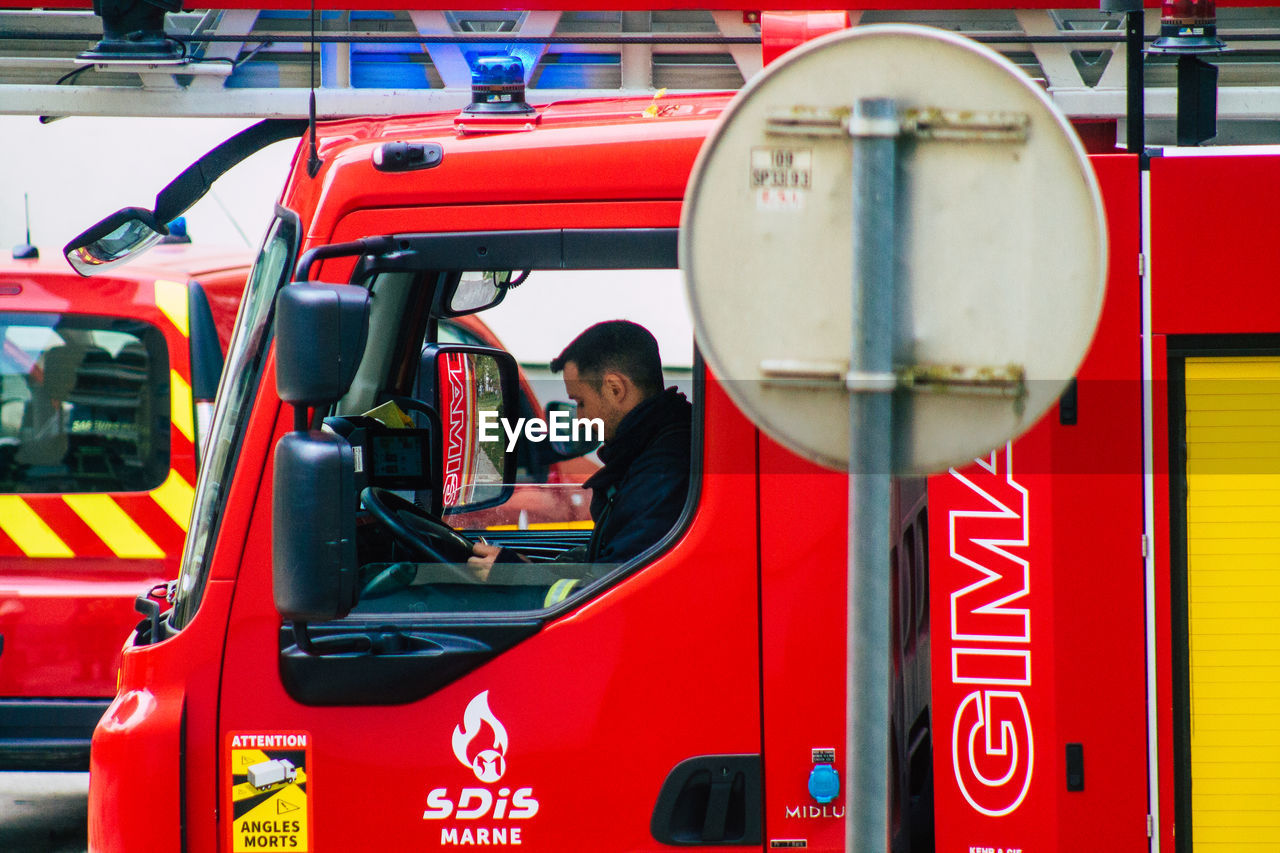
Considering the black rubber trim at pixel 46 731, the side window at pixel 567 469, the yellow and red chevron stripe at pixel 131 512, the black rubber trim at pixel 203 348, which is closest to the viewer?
the side window at pixel 567 469

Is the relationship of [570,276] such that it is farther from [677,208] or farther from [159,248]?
[159,248]

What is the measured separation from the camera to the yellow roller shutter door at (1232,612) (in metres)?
2.42

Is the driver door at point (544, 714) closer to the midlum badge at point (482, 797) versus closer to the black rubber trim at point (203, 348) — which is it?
the midlum badge at point (482, 797)

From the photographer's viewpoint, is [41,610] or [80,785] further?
[80,785]

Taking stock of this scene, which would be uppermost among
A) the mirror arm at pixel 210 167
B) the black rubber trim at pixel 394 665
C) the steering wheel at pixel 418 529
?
the mirror arm at pixel 210 167

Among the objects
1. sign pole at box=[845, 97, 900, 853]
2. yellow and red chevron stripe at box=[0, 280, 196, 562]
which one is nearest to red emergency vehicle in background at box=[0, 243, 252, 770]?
yellow and red chevron stripe at box=[0, 280, 196, 562]

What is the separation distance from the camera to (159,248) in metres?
6.46

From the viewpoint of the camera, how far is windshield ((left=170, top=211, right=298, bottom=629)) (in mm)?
2682

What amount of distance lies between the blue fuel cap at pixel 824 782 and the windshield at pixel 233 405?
122cm

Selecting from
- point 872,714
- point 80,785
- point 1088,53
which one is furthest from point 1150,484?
point 80,785

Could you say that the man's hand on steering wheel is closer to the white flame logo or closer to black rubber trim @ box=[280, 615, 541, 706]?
black rubber trim @ box=[280, 615, 541, 706]

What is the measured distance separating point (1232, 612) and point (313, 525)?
63.5 inches

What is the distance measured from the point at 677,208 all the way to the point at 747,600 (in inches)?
29.4

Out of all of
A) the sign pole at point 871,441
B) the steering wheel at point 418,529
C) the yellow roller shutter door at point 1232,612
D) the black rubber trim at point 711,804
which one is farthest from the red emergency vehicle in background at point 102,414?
the sign pole at point 871,441
